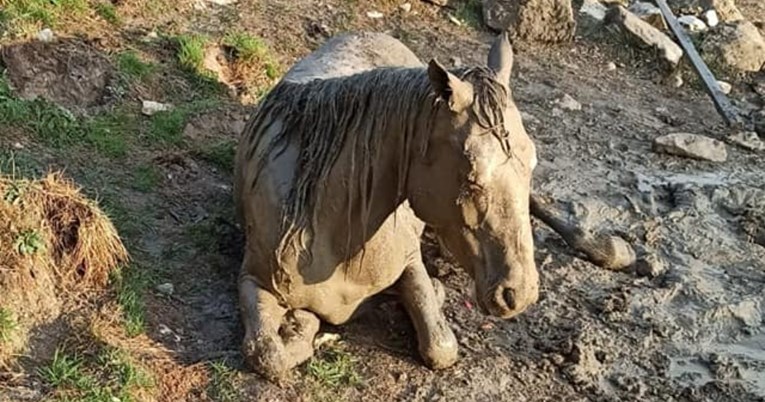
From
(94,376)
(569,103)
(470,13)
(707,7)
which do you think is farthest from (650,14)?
(94,376)

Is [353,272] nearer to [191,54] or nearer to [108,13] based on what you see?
[191,54]

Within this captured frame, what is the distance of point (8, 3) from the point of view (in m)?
5.60

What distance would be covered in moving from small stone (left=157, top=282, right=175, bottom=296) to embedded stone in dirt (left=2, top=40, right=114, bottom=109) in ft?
5.05

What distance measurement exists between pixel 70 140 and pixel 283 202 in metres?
1.74

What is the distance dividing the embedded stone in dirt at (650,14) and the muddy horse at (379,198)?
3890mm

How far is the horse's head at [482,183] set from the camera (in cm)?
292

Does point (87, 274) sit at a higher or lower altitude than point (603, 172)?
higher

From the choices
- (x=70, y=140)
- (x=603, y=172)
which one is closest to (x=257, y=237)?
(x=70, y=140)

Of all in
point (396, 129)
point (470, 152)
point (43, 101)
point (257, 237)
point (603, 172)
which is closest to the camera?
point (470, 152)

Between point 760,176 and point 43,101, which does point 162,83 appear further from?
point 760,176

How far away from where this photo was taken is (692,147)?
5.79 metres

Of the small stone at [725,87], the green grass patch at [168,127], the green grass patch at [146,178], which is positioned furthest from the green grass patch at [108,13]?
the small stone at [725,87]

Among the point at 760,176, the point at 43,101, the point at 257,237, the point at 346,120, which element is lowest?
the point at 760,176

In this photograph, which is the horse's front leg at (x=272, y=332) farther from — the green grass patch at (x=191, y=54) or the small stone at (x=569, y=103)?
the small stone at (x=569, y=103)
